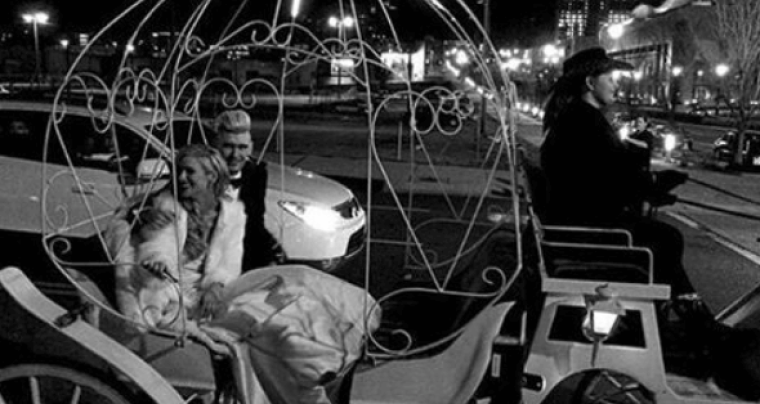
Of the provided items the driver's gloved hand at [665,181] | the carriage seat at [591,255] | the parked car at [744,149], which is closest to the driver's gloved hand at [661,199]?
the driver's gloved hand at [665,181]

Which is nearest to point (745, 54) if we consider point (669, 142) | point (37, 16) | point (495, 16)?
point (669, 142)

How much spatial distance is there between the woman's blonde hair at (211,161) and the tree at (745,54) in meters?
18.9

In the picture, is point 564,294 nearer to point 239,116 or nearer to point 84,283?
point 84,283

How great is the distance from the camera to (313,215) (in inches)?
272

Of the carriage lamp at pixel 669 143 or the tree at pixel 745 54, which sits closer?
the tree at pixel 745 54

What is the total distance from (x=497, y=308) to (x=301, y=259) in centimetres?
377

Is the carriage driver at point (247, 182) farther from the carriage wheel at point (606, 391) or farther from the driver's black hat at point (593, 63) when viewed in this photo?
the driver's black hat at point (593, 63)

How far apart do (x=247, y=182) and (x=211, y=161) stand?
3.49ft

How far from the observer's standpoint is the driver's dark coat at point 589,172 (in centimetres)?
385

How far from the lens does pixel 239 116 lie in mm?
4812

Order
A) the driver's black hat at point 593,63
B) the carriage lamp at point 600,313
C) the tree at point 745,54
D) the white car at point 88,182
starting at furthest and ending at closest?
the tree at point 745,54 → the white car at point 88,182 → the driver's black hat at point 593,63 → the carriage lamp at point 600,313

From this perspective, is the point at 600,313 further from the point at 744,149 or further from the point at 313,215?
the point at 744,149

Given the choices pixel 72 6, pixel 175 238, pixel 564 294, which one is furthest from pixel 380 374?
pixel 72 6

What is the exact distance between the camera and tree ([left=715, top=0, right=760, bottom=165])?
2027cm
